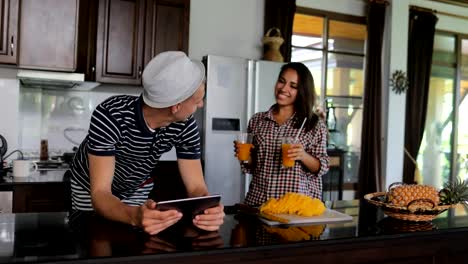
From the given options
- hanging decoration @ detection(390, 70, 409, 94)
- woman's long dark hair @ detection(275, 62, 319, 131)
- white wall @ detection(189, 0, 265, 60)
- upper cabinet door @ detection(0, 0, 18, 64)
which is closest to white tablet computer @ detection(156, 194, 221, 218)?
woman's long dark hair @ detection(275, 62, 319, 131)

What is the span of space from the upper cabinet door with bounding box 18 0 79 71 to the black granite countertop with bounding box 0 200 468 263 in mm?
2080

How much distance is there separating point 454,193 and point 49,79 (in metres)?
2.79

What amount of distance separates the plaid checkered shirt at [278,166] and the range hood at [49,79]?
167cm

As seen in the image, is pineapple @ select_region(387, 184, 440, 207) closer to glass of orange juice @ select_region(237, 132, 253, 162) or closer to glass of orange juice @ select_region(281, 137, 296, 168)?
glass of orange juice @ select_region(281, 137, 296, 168)

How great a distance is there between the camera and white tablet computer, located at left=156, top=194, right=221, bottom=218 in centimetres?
125

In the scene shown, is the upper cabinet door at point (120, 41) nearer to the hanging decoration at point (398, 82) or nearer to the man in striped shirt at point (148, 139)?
the man in striped shirt at point (148, 139)

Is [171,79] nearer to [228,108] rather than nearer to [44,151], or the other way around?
[228,108]

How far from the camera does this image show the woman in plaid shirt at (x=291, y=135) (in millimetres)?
2270

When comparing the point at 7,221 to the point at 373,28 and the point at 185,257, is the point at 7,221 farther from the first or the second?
the point at 373,28

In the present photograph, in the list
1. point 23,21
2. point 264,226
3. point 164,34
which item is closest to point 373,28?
point 164,34

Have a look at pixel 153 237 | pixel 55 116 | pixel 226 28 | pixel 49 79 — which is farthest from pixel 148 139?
pixel 226 28

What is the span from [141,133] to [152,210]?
0.38 metres

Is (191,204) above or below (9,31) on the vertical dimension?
below

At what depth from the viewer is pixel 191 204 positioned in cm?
132
